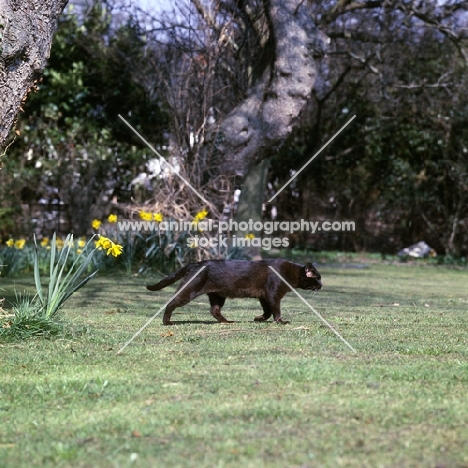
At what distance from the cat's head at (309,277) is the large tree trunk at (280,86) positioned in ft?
19.4

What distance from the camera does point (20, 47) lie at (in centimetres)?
518

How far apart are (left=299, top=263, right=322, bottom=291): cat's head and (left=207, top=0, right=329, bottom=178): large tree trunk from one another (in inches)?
233

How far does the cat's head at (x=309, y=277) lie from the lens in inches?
260

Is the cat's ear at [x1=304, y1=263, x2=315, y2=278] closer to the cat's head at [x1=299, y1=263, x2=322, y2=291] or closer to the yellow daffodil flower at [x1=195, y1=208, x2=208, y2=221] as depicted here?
the cat's head at [x1=299, y1=263, x2=322, y2=291]

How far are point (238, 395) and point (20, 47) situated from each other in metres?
2.86

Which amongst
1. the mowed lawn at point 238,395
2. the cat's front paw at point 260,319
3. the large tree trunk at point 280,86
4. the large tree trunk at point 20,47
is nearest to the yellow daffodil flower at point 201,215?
the large tree trunk at point 280,86

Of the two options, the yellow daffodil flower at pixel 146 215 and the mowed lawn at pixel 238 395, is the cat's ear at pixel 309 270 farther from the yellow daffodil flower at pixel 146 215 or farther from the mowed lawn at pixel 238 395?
the yellow daffodil flower at pixel 146 215

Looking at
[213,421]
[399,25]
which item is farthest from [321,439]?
[399,25]

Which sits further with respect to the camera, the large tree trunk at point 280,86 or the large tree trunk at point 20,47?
the large tree trunk at point 280,86

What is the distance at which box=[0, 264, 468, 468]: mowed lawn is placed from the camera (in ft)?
9.46

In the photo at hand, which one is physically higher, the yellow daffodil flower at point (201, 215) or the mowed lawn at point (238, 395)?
A: the yellow daffodil flower at point (201, 215)

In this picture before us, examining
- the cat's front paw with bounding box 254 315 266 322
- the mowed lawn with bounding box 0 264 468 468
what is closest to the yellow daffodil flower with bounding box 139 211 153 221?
the mowed lawn with bounding box 0 264 468 468

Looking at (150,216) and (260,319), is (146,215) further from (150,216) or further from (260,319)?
(260,319)

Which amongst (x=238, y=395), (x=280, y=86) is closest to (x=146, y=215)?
(x=280, y=86)
